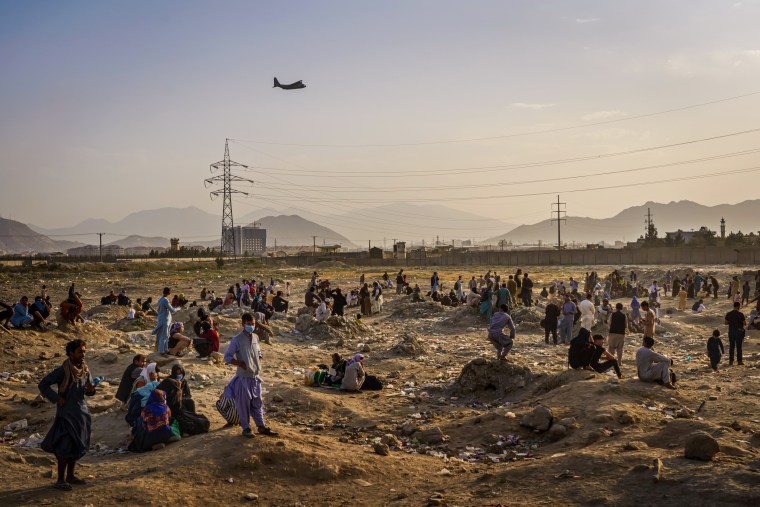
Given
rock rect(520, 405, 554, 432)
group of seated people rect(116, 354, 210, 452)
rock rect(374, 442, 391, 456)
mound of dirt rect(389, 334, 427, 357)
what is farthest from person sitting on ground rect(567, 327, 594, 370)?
group of seated people rect(116, 354, 210, 452)

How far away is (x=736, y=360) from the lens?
1600 centimetres

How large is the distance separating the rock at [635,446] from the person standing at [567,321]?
9.56m

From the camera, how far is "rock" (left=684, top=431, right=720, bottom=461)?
7.38 metres

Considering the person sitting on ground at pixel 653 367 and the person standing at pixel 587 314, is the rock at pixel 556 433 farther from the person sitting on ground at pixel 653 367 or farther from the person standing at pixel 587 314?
the person standing at pixel 587 314

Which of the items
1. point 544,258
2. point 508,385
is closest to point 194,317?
point 508,385

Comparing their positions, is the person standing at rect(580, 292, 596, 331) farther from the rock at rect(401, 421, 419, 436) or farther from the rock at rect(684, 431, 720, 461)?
the rock at rect(684, 431, 720, 461)

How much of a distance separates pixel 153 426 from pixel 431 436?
3.89m

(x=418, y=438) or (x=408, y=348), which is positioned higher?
(x=408, y=348)

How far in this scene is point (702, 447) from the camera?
7402 millimetres

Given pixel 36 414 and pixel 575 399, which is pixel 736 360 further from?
pixel 36 414

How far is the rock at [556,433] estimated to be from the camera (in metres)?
9.18

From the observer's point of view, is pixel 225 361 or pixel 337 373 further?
pixel 337 373

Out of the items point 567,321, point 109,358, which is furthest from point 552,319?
point 109,358

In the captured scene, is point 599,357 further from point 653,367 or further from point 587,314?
point 587,314
